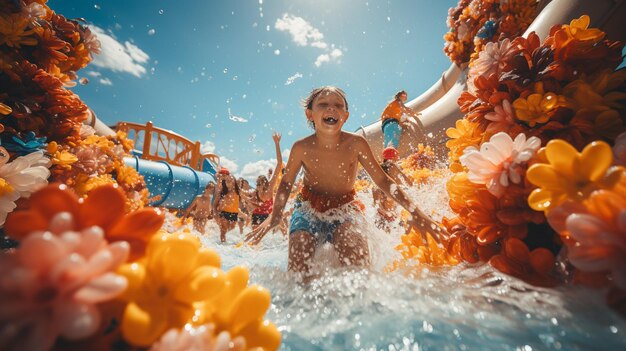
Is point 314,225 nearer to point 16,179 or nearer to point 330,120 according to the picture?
point 330,120

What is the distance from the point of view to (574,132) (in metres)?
1.27

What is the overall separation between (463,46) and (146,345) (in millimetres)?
6543

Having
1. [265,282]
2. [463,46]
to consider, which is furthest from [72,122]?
[463,46]

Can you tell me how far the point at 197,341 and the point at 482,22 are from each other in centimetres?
551

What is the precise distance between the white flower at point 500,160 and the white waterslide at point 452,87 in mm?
1439

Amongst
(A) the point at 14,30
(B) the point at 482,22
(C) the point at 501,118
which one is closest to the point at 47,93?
(A) the point at 14,30

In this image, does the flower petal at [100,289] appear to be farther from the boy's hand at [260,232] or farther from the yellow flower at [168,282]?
the boy's hand at [260,232]

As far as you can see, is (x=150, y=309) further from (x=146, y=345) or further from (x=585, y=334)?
(x=585, y=334)

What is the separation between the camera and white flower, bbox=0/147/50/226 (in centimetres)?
135

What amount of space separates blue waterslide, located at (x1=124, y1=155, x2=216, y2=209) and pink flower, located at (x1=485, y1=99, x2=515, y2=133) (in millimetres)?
8732

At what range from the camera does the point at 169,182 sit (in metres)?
9.30

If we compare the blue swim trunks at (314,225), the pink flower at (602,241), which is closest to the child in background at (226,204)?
the blue swim trunks at (314,225)

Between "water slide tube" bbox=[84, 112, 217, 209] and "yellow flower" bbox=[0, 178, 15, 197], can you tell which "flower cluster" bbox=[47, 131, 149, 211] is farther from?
"water slide tube" bbox=[84, 112, 217, 209]

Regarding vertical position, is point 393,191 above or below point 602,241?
above
